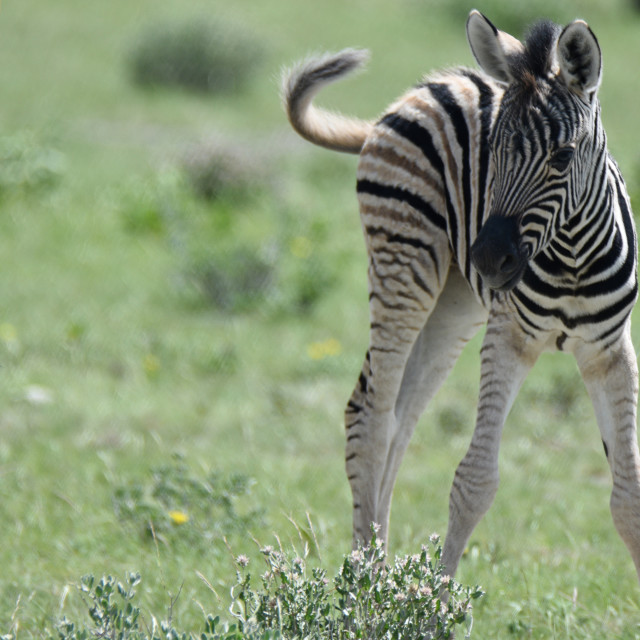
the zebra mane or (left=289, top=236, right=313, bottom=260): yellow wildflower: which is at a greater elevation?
(left=289, top=236, right=313, bottom=260): yellow wildflower

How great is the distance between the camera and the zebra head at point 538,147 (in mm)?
3340

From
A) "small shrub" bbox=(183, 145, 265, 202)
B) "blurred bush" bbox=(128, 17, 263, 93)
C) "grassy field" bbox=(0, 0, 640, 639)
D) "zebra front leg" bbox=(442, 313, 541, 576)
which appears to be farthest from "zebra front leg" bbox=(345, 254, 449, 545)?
"blurred bush" bbox=(128, 17, 263, 93)

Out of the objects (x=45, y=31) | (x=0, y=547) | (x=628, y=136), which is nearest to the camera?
(x=0, y=547)

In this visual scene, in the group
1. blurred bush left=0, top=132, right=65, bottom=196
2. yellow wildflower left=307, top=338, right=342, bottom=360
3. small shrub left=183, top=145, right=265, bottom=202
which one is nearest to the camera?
yellow wildflower left=307, top=338, right=342, bottom=360

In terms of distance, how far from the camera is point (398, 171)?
174 inches

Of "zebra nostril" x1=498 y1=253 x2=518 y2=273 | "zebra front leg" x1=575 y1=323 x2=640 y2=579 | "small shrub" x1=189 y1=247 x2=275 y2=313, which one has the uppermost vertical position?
"small shrub" x1=189 y1=247 x2=275 y2=313

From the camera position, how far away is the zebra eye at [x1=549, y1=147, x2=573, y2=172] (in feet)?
11.1

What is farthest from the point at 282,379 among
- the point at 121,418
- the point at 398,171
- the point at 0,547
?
the point at 398,171

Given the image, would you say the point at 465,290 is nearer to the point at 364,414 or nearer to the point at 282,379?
the point at 364,414

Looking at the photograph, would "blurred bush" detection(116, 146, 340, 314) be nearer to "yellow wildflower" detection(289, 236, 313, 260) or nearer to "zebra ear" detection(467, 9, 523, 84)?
"yellow wildflower" detection(289, 236, 313, 260)

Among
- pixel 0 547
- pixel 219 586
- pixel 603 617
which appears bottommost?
pixel 603 617

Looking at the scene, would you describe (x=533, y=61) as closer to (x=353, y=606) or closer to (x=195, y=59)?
(x=353, y=606)

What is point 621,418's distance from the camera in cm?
383

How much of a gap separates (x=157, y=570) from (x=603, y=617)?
1980 mm
